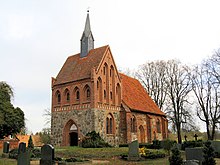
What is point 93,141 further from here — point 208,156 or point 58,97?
point 208,156

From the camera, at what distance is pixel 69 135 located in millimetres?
29172

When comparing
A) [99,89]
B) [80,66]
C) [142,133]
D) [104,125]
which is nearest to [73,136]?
[104,125]

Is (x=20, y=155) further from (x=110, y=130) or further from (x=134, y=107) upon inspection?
(x=134, y=107)

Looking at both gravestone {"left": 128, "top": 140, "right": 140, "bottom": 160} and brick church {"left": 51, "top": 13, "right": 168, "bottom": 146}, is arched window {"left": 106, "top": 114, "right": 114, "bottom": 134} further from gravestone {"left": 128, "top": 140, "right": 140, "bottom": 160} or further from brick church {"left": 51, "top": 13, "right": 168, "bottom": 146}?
gravestone {"left": 128, "top": 140, "right": 140, "bottom": 160}

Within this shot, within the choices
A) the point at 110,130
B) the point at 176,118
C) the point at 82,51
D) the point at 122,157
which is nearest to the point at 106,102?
the point at 110,130

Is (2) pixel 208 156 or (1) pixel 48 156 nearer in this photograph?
(1) pixel 48 156

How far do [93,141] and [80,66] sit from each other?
9960 mm

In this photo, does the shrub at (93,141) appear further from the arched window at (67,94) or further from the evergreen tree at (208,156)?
the evergreen tree at (208,156)

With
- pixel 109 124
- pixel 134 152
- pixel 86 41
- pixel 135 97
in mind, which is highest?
pixel 86 41

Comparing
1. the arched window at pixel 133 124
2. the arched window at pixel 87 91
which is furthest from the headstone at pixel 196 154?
the arched window at pixel 133 124

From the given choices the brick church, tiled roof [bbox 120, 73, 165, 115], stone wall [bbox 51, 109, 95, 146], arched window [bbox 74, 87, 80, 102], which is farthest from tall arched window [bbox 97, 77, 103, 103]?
tiled roof [bbox 120, 73, 165, 115]

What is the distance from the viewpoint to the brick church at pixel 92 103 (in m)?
27.6

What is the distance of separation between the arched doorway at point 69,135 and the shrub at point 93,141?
11.4ft

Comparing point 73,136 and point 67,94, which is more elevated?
point 67,94
